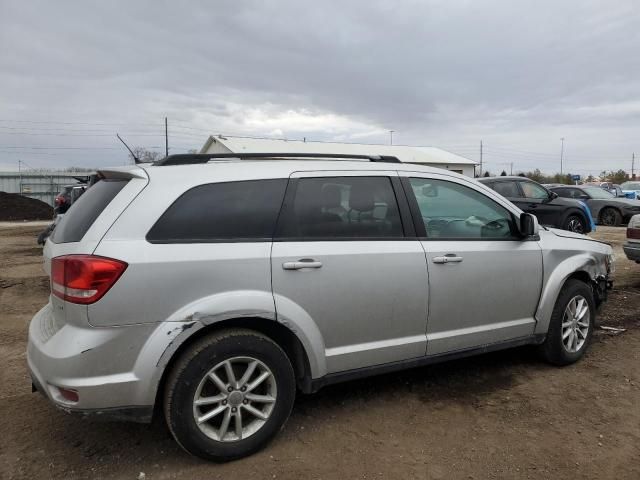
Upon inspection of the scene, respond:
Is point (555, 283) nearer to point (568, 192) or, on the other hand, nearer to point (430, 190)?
point (430, 190)

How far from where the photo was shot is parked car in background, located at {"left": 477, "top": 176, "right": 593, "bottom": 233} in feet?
40.5

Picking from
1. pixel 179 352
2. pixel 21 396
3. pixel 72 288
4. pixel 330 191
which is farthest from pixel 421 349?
pixel 21 396

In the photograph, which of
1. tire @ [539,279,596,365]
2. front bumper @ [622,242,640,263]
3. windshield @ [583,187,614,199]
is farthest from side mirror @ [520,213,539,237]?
windshield @ [583,187,614,199]

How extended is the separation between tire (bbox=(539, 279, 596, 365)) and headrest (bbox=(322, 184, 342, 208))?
2209 millimetres

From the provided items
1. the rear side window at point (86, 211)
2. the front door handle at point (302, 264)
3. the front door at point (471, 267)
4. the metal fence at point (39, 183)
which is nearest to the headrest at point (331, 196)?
the front door handle at point (302, 264)

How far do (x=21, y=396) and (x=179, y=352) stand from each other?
6.15 feet

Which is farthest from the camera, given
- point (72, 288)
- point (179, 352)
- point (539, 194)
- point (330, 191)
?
point (539, 194)

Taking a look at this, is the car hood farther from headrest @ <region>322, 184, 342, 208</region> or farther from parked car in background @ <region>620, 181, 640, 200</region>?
headrest @ <region>322, 184, 342, 208</region>

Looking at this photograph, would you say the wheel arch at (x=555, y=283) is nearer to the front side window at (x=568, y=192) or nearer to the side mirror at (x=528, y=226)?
the side mirror at (x=528, y=226)

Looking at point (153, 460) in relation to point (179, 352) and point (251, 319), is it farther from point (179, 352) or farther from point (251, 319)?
point (251, 319)

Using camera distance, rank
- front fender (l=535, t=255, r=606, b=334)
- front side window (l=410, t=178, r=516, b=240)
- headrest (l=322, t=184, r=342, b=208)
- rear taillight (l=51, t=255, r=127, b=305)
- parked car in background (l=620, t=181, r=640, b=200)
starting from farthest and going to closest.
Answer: parked car in background (l=620, t=181, r=640, b=200) < front fender (l=535, t=255, r=606, b=334) < front side window (l=410, t=178, r=516, b=240) < headrest (l=322, t=184, r=342, b=208) < rear taillight (l=51, t=255, r=127, b=305)

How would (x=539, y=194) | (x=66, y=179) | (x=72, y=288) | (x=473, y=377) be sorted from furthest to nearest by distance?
1. (x=66, y=179)
2. (x=539, y=194)
3. (x=473, y=377)
4. (x=72, y=288)

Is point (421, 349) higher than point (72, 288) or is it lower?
lower

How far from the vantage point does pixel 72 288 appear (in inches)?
105
